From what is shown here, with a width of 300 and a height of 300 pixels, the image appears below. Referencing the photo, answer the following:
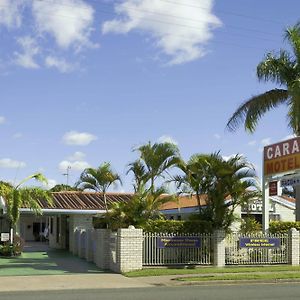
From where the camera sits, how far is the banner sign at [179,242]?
853 inches

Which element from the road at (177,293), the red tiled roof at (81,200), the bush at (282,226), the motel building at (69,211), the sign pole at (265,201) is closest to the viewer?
the road at (177,293)

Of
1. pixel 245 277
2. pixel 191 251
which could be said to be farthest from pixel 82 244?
pixel 245 277

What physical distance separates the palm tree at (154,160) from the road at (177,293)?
10.8 metres

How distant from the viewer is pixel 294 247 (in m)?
23.3

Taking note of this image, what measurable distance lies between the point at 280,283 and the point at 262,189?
7752mm

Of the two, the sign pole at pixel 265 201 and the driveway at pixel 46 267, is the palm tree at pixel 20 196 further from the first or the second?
the sign pole at pixel 265 201

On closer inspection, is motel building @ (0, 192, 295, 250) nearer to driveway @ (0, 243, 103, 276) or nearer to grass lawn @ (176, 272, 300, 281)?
driveway @ (0, 243, 103, 276)

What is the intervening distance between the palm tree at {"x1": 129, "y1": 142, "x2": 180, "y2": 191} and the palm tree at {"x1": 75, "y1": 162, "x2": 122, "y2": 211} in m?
2.83

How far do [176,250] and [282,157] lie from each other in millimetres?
6292

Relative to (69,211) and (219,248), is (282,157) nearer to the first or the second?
(219,248)

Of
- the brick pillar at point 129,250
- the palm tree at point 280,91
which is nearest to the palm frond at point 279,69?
the palm tree at point 280,91

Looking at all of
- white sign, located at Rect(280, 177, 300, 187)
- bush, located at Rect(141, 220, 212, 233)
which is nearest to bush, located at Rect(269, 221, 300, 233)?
white sign, located at Rect(280, 177, 300, 187)

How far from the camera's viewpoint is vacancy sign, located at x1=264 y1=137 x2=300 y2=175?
76.3 feet

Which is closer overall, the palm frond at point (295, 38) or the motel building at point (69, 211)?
the palm frond at point (295, 38)
